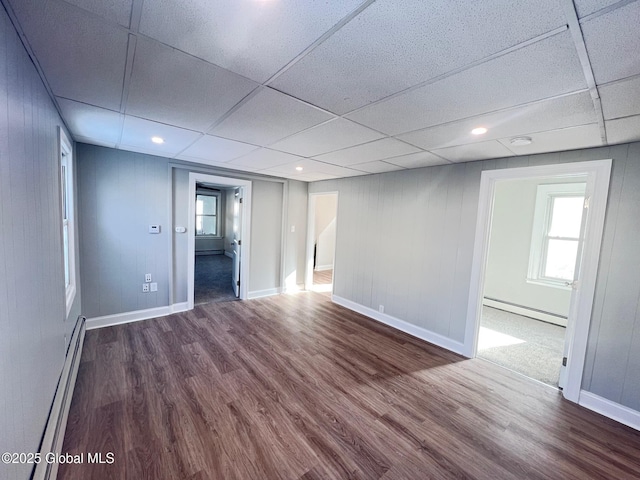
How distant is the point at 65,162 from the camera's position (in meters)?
2.74

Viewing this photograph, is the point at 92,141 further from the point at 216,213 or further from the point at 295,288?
the point at 216,213

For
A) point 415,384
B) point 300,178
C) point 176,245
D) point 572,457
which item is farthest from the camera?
point 300,178

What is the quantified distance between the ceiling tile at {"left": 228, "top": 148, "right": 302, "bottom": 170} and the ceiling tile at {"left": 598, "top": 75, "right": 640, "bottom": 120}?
8.39 feet

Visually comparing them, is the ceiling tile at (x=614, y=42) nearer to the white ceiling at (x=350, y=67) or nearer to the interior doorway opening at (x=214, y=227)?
the white ceiling at (x=350, y=67)

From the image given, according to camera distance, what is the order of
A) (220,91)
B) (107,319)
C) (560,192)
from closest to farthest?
(220,91)
(107,319)
(560,192)

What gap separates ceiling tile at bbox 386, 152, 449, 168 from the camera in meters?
2.88

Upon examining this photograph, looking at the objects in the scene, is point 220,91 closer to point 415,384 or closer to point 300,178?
point 415,384

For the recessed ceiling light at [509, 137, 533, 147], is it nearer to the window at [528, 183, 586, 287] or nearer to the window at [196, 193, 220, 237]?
the window at [528, 183, 586, 287]

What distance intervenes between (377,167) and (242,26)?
2809 millimetres

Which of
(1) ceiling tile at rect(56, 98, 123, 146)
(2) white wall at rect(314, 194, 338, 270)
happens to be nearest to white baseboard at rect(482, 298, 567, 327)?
(2) white wall at rect(314, 194, 338, 270)

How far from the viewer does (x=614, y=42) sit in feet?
3.31

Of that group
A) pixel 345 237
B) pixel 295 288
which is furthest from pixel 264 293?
pixel 345 237

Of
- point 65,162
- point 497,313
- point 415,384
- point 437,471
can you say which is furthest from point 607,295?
point 65,162

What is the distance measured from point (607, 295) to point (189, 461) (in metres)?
3.46
